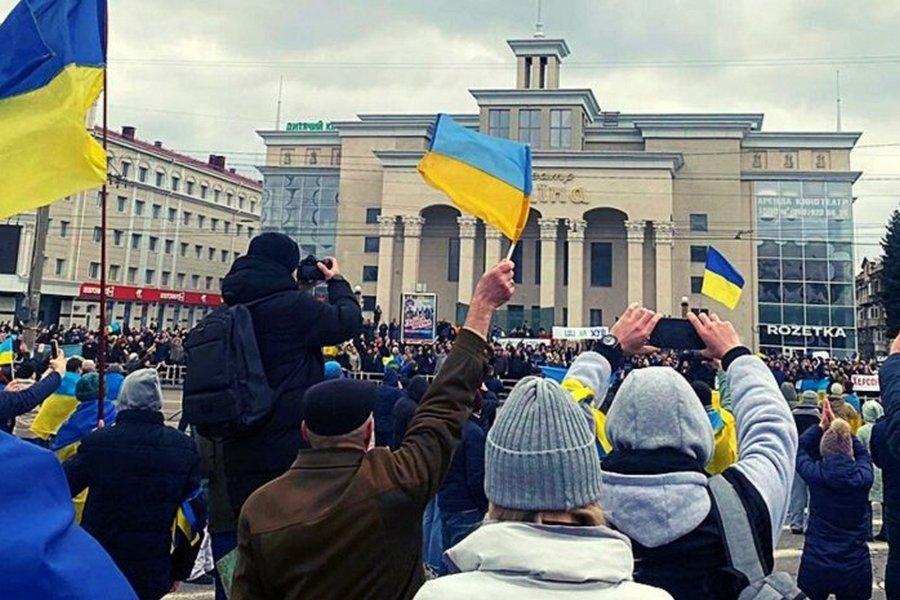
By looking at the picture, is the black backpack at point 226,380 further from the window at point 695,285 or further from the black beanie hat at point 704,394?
the window at point 695,285

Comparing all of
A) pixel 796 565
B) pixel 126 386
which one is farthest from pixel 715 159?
pixel 126 386

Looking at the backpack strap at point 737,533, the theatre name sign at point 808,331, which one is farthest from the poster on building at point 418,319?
the backpack strap at point 737,533

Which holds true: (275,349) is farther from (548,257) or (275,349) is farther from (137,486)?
(548,257)

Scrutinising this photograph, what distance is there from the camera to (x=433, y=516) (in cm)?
693

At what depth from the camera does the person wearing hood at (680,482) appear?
78.4 inches

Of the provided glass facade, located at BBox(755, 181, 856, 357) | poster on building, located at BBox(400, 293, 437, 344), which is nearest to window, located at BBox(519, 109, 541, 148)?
glass facade, located at BBox(755, 181, 856, 357)

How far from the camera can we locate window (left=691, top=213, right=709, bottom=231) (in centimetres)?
4941

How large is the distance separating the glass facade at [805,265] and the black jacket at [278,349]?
48.4 m

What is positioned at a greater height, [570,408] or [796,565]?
A: [570,408]

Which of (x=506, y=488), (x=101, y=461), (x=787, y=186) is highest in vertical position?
(x=787, y=186)

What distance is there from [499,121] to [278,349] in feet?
162

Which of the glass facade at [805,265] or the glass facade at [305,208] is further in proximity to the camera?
the glass facade at [305,208]

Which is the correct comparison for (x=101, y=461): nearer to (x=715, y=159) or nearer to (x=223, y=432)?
(x=223, y=432)

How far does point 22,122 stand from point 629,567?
4074 millimetres
